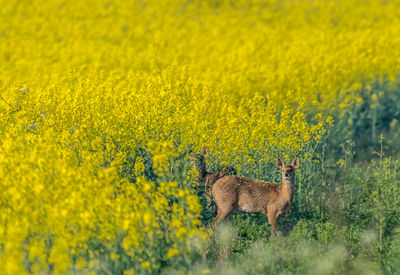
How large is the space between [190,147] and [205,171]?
0.61 metres

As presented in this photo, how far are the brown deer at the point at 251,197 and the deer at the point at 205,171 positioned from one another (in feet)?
0.82

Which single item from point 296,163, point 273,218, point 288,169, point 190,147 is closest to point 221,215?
point 273,218

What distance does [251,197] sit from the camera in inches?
340

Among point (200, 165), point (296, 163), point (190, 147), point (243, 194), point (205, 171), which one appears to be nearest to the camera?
point (296, 163)

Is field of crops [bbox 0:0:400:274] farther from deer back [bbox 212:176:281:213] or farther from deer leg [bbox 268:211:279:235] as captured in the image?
deer back [bbox 212:176:281:213]

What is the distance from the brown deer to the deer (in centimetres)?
25

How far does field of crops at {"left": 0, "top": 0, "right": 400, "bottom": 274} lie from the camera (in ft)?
20.9

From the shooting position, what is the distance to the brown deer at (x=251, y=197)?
8625mm

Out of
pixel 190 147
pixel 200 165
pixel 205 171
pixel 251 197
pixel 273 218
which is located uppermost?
pixel 190 147

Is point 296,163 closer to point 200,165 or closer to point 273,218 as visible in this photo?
point 273,218

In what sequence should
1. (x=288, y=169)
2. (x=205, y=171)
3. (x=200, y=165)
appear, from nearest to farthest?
1. (x=288, y=169)
2. (x=200, y=165)
3. (x=205, y=171)

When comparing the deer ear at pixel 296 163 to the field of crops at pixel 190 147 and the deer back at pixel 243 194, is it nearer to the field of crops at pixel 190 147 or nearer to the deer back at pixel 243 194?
the deer back at pixel 243 194

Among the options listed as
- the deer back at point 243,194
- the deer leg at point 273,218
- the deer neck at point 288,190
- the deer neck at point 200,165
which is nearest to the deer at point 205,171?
the deer neck at point 200,165

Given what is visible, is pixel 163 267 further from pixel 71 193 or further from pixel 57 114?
pixel 57 114
